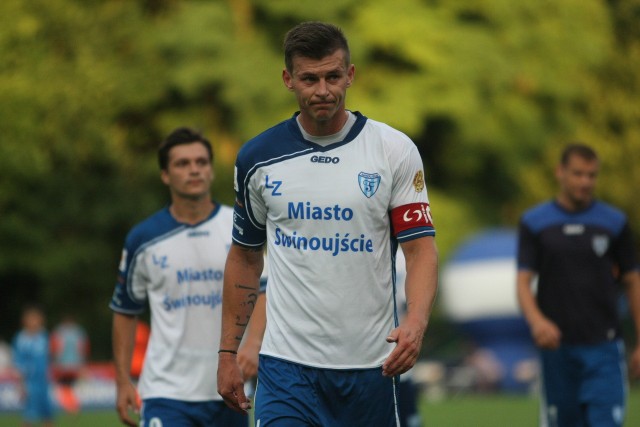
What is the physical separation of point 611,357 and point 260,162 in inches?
184

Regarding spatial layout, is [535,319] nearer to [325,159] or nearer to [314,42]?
[325,159]

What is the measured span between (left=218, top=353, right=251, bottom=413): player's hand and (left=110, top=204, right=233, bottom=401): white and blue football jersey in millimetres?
2017

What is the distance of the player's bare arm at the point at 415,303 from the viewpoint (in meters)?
6.31

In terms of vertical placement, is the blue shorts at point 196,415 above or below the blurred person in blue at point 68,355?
below

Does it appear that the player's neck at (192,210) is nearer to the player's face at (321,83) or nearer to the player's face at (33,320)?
the player's face at (321,83)

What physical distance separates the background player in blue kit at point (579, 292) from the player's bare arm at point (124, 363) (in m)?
2.95

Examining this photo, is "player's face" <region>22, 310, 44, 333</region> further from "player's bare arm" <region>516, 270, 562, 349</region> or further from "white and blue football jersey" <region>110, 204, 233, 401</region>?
"white and blue football jersey" <region>110, 204, 233, 401</region>

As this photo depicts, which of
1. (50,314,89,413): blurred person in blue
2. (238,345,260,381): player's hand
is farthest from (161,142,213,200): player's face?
(50,314,89,413): blurred person in blue

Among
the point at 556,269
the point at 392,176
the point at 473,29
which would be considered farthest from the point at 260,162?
the point at 473,29

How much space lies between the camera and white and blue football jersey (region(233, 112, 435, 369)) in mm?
6754

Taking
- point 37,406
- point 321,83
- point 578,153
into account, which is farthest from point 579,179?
point 37,406

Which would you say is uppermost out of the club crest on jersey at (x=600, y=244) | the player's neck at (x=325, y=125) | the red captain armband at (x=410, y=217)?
the player's neck at (x=325, y=125)

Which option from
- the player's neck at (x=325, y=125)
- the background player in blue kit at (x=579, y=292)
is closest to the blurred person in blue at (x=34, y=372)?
the background player in blue kit at (x=579, y=292)

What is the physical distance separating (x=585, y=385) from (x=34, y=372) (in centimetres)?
1512
